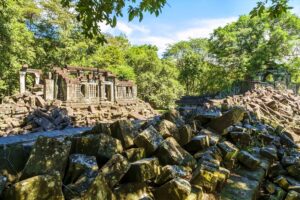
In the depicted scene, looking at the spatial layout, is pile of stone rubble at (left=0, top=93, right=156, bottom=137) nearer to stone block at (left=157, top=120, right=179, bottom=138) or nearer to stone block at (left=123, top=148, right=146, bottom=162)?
stone block at (left=157, top=120, right=179, bottom=138)

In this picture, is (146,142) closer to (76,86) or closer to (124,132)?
(124,132)

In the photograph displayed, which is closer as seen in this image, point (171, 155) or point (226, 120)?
point (171, 155)

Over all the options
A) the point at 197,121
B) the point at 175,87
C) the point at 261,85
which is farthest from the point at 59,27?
the point at 197,121

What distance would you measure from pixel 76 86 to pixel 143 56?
19.0m

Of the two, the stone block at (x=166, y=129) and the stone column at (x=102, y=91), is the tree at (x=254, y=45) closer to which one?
the stone column at (x=102, y=91)

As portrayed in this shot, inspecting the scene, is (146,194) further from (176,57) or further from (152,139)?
(176,57)

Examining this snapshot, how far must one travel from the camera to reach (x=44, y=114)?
1469cm

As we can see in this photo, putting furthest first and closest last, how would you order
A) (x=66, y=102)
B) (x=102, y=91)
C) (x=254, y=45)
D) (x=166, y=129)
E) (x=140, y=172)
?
(x=254, y=45), (x=102, y=91), (x=66, y=102), (x=166, y=129), (x=140, y=172)

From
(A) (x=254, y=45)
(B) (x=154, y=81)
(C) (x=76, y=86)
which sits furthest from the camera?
(B) (x=154, y=81)

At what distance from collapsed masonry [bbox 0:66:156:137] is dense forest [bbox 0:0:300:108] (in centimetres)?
420

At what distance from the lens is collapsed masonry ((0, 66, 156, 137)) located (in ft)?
46.9

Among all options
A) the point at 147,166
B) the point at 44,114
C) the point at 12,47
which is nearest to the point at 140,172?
the point at 147,166

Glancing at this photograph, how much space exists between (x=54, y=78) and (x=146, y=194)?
1858 cm

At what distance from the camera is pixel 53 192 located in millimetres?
1795
